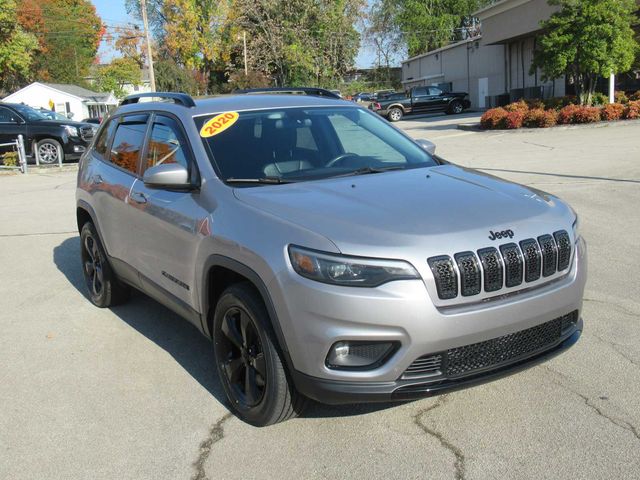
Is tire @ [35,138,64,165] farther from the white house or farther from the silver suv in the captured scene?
the white house

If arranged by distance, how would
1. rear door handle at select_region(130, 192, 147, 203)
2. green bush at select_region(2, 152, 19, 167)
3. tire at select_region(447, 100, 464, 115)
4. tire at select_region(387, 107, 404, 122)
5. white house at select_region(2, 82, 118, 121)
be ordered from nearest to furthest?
1. rear door handle at select_region(130, 192, 147, 203)
2. green bush at select_region(2, 152, 19, 167)
3. tire at select_region(387, 107, 404, 122)
4. tire at select_region(447, 100, 464, 115)
5. white house at select_region(2, 82, 118, 121)

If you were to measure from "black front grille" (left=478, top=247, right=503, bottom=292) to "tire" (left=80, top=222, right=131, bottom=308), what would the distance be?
3.51 meters

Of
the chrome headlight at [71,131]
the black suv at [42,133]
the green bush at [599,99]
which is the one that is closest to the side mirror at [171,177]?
the black suv at [42,133]

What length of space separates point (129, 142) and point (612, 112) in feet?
66.0

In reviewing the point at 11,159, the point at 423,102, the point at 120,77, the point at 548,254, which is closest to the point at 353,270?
the point at 548,254

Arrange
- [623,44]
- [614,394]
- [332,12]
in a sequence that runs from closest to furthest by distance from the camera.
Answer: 1. [614,394]
2. [623,44]
3. [332,12]

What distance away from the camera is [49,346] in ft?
16.2

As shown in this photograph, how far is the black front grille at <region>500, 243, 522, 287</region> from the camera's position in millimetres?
3066

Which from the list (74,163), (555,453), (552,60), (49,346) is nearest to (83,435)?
(49,346)

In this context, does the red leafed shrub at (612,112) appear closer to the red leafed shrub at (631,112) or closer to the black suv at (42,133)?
the red leafed shrub at (631,112)

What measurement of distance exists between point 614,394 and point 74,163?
62.7ft

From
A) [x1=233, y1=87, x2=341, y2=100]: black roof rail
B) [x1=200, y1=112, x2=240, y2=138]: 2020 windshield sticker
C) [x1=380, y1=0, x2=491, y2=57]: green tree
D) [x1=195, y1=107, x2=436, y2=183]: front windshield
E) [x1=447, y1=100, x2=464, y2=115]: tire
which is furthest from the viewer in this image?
[x1=380, y1=0, x2=491, y2=57]: green tree

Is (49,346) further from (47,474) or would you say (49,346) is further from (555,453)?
(555,453)

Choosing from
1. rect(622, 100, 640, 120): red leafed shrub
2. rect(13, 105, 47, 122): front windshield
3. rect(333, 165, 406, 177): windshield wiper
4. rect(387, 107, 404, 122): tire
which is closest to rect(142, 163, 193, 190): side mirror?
rect(333, 165, 406, 177): windshield wiper
